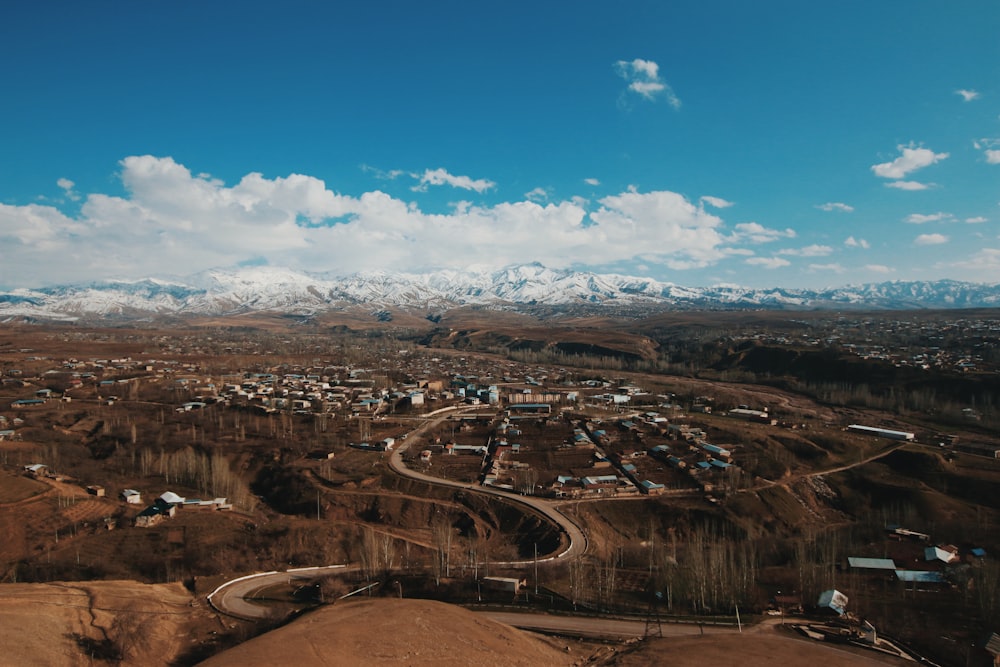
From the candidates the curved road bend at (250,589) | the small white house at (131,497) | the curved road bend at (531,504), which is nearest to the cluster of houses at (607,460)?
the curved road bend at (531,504)

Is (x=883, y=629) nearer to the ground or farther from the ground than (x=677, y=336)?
nearer to the ground

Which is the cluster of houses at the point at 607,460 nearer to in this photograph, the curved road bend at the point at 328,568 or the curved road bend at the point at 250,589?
the curved road bend at the point at 328,568

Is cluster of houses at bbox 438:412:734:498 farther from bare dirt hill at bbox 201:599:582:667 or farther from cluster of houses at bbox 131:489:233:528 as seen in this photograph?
bare dirt hill at bbox 201:599:582:667

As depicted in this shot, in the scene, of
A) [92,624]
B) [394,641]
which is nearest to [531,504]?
[394,641]

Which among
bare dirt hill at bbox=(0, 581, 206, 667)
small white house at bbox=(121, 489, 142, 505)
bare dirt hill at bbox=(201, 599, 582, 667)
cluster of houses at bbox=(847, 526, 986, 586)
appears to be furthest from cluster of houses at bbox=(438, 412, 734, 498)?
bare dirt hill at bbox=(0, 581, 206, 667)

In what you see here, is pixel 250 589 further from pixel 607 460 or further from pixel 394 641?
pixel 607 460

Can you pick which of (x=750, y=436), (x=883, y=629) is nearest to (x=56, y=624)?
(x=883, y=629)

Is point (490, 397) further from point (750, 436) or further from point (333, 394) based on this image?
point (750, 436)
